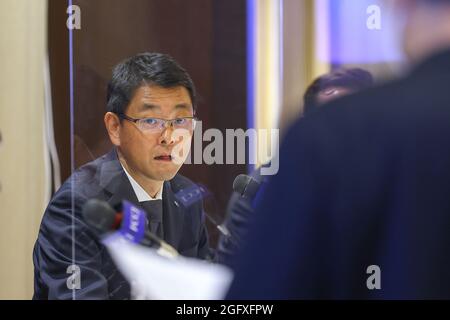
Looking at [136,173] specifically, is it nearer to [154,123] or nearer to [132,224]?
[154,123]

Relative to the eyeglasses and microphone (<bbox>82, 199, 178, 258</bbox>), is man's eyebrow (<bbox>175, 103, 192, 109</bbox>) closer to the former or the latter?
the eyeglasses

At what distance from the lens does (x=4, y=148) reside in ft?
8.92

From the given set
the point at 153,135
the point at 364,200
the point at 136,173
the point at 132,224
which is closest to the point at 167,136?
the point at 153,135

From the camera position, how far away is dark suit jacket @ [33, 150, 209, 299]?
8.29 feet

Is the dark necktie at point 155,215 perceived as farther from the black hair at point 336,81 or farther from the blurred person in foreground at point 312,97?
the black hair at point 336,81

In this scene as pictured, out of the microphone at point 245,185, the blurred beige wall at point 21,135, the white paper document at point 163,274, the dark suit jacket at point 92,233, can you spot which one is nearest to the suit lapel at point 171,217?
the dark suit jacket at point 92,233

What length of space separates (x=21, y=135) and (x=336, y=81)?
3.79 feet

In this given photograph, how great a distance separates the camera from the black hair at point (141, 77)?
256 cm

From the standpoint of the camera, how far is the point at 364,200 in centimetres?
80

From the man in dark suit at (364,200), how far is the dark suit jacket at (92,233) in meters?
1.71

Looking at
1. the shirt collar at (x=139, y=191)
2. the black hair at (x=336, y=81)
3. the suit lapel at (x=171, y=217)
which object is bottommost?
the suit lapel at (x=171, y=217)

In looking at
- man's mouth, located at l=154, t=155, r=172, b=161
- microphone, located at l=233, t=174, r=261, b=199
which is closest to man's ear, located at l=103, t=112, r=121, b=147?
man's mouth, located at l=154, t=155, r=172, b=161

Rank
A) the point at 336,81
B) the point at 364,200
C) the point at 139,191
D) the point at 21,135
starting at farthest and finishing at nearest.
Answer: the point at 21,135, the point at 139,191, the point at 336,81, the point at 364,200

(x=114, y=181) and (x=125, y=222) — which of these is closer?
(x=125, y=222)
